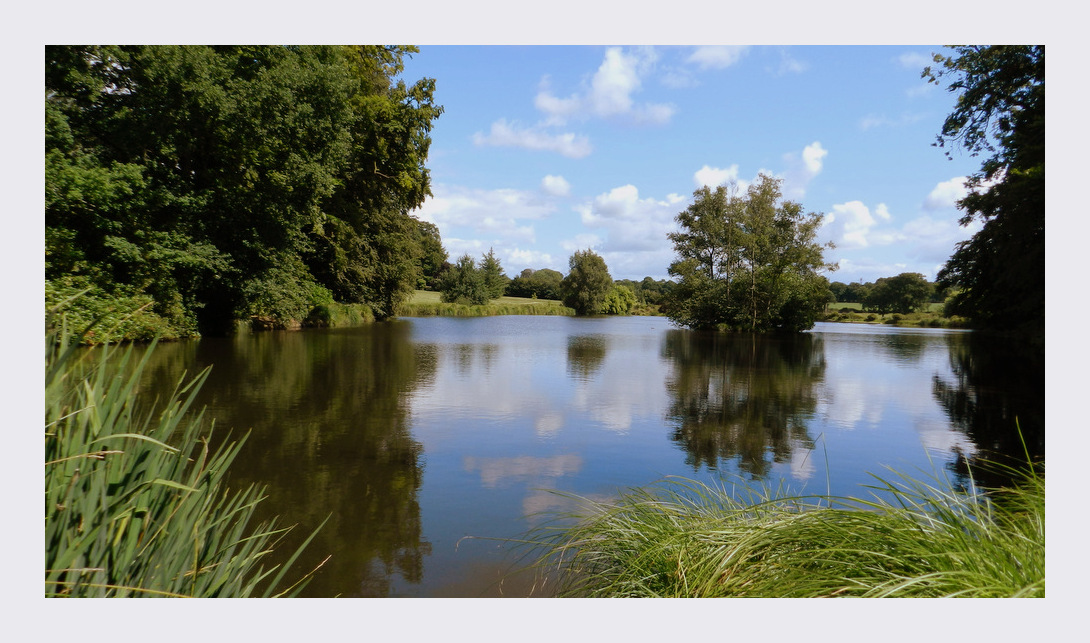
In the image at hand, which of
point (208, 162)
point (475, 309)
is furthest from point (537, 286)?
point (208, 162)

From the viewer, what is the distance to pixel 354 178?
2342 centimetres

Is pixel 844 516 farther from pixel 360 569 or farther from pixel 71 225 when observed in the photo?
pixel 71 225

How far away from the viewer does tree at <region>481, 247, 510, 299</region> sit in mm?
51044

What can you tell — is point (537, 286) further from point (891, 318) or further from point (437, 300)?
point (891, 318)

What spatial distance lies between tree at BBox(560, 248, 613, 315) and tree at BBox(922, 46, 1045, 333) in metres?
41.1

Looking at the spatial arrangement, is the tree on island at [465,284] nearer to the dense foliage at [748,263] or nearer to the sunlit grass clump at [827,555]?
the dense foliage at [748,263]

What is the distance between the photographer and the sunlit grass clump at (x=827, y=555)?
231 centimetres

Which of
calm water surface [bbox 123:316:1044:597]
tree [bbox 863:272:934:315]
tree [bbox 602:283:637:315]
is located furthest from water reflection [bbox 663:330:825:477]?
tree [bbox 602:283:637:315]

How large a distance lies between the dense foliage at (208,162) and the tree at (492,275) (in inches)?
1073

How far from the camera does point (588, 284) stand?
197ft

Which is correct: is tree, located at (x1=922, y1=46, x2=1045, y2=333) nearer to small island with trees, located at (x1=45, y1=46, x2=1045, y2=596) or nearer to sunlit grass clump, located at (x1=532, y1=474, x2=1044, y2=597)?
small island with trees, located at (x1=45, y1=46, x2=1045, y2=596)

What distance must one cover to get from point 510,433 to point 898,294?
36.1 m

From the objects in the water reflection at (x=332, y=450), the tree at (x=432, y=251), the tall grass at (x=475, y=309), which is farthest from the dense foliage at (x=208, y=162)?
the tree at (x=432, y=251)
